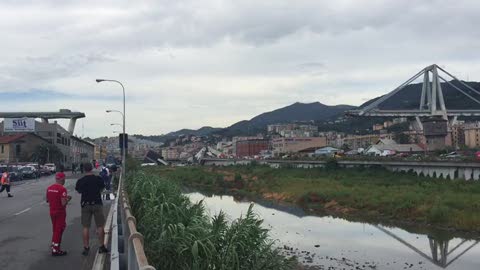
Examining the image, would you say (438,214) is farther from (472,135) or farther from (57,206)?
(472,135)

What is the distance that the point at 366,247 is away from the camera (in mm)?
23984

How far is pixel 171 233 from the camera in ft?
29.5

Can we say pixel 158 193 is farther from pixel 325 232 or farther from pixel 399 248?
pixel 325 232

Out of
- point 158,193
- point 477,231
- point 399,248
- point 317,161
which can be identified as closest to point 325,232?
point 399,248

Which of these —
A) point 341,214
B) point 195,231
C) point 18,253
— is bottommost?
point 341,214

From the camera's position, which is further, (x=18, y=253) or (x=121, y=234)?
(x=18, y=253)

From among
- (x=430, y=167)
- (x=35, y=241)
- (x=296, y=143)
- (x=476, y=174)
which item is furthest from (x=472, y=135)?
(x=35, y=241)

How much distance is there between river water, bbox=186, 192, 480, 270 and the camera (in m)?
20.2

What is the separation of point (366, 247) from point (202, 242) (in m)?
16.9

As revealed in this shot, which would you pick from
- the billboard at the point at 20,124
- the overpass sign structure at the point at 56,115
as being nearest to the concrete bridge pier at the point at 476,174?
the billboard at the point at 20,124

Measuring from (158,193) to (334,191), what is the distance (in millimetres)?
32667

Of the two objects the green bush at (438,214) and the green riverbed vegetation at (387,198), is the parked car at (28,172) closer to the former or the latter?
the green riverbed vegetation at (387,198)

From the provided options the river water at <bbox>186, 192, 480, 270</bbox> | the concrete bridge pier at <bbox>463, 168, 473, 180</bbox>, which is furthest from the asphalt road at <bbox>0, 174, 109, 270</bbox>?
the concrete bridge pier at <bbox>463, 168, 473, 180</bbox>

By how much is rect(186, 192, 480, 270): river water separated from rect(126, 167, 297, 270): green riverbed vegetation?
508 centimetres
